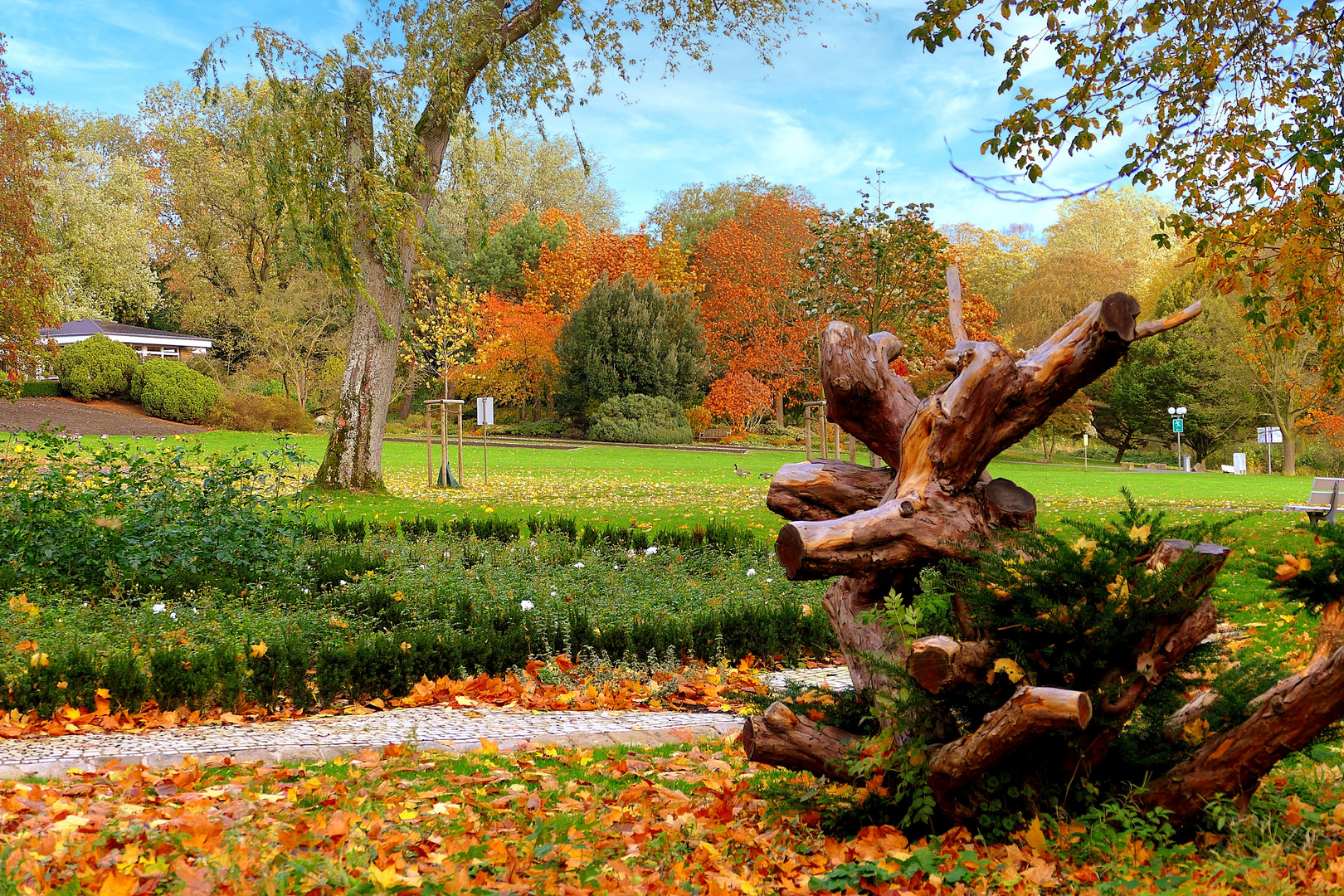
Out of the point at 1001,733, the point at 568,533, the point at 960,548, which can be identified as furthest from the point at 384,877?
the point at 568,533

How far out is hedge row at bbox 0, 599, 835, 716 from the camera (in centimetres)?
513

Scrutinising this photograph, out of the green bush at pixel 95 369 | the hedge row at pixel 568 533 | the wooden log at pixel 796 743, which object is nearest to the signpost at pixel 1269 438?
the hedge row at pixel 568 533

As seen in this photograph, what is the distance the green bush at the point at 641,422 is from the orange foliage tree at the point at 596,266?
698 centimetres

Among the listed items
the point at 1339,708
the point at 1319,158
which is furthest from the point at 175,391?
the point at 1339,708

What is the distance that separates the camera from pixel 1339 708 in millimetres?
3006

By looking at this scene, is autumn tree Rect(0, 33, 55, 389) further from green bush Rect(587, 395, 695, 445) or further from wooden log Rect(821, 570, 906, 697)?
wooden log Rect(821, 570, 906, 697)

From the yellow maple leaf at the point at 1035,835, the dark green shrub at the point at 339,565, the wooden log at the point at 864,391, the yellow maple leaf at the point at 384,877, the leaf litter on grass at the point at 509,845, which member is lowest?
the leaf litter on grass at the point at 509,845

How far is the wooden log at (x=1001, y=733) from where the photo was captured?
9.25ft

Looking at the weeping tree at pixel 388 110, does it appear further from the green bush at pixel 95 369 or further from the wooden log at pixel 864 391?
the green bush at pixel 95 369

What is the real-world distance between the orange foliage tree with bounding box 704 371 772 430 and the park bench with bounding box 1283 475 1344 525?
22.9 meters

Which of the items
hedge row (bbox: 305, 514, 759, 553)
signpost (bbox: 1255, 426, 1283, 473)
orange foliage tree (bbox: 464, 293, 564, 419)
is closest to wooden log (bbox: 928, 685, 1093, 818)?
hedge row (bbox: 305, 514, 759, 553)

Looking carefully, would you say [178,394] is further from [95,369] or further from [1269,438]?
[1269,438]

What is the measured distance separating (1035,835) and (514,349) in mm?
37335

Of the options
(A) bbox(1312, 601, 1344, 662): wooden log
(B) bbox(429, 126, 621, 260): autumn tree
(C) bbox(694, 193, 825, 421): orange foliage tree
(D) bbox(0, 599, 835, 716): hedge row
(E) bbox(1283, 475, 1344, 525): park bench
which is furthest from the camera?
(B) bbox(429, 126, 621, 260): autumn tree
